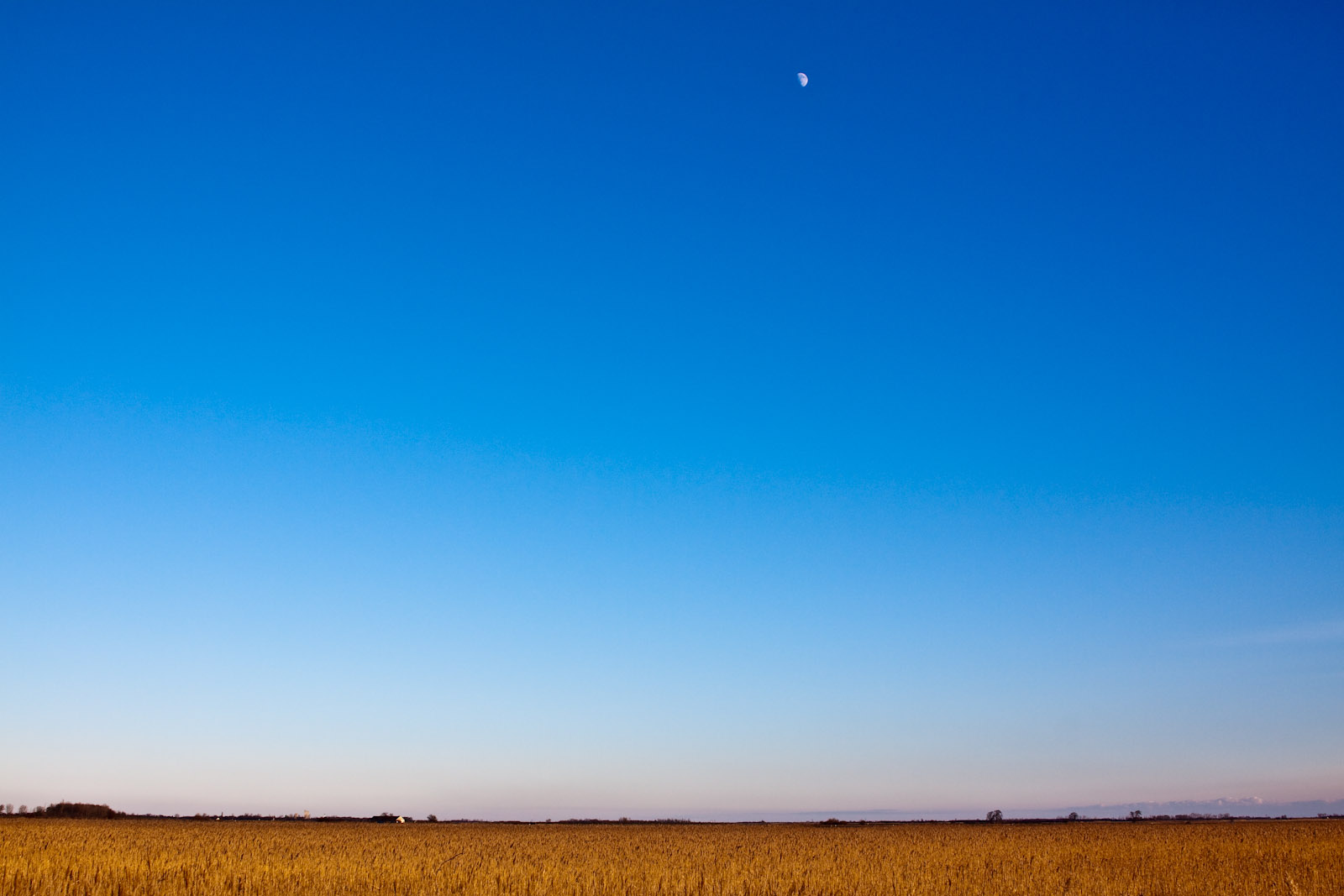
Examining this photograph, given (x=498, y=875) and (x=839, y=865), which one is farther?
(x=839, y=865)

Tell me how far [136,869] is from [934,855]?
76.4 feet

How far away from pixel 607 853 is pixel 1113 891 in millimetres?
17236

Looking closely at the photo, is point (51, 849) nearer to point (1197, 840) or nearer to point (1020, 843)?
point (1020, 843)

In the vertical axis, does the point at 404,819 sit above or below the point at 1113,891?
below

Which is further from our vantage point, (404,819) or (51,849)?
(404,819)

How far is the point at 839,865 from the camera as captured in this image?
25469mm

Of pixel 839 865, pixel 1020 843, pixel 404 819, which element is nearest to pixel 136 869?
pixel 839 865

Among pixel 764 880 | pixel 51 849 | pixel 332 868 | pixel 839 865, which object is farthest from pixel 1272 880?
pixel 51 849

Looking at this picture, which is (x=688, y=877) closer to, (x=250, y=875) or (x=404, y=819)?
(x=250, y=875)

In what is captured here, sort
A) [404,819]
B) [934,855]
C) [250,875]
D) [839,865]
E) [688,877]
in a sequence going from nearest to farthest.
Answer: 1. [250,875]
2. [688,877]
3. [839,865]
4. [934,855]
5. [404,819]

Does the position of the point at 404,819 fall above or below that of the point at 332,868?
below

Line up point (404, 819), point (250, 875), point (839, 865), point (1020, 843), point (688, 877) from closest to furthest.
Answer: point (250, 875) → point (688, 877) → point (839, 865) → point (1020, 843) → point (404, 819)

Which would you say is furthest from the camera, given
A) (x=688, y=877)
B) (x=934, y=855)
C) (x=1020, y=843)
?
(x=1020, y=843)

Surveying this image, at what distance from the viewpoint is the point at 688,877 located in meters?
21.6
